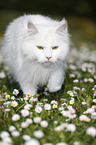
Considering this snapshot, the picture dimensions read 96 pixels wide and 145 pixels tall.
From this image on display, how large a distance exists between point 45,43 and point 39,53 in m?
0.15

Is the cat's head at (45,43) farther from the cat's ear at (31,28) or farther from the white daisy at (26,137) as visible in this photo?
the white daisy at (26,137)

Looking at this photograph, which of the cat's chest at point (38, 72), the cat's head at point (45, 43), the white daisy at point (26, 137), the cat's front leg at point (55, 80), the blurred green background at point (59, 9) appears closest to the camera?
the white daisy at point (26, 137)

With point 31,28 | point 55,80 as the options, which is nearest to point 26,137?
point 55,80

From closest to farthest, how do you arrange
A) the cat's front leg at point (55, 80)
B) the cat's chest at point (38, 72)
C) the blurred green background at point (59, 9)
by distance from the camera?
1. the cat's chest at point (38, 72)
2. the cat's front leg at point (55, 80)
3. the blurred green background at point (59, 9)

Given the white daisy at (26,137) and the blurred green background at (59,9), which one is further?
the blurred green background at (59,9)

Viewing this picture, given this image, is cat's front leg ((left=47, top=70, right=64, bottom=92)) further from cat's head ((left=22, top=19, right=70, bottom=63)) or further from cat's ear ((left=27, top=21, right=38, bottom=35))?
cat's ear ((left=27, top=21, right=38, bottom=35))

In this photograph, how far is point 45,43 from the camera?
2.52 meters

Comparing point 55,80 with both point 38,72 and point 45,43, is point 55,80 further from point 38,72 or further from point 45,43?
point 45,43

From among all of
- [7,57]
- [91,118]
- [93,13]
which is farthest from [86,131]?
[93,13]

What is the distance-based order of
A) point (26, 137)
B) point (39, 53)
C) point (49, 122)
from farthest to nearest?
point (39, 53) < point (49, 122) < point (26, 137)

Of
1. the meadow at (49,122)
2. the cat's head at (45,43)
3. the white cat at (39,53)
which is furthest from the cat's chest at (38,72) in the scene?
the meadow at (49,122)

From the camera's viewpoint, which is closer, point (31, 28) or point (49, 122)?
point (49, 122)

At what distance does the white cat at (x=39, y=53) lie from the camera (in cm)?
255

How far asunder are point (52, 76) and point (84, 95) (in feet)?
1.83
